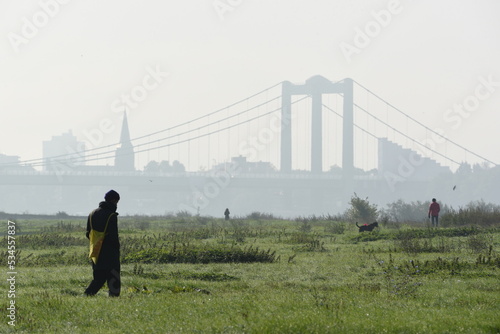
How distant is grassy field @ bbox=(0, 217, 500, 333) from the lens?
9492 millimetres

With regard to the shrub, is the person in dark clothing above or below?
below

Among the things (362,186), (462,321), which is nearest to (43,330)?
(462,321)

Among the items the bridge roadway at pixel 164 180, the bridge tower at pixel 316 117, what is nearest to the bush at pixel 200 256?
the bridge roadway at pixel 164 180

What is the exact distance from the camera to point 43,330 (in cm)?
934

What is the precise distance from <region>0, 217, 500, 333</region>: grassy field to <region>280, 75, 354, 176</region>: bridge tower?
84.9 meters

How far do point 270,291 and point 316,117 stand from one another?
10753 centimetres

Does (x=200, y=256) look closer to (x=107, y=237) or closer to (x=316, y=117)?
(x=107, y=237)

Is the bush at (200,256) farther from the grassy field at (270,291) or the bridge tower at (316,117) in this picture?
the bridge tower at (316,117)

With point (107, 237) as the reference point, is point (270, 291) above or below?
below

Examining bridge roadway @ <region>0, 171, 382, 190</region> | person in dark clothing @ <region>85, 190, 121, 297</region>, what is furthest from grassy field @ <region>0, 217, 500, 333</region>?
bridge roadway @ <region>0, 171, 382, 190</region>

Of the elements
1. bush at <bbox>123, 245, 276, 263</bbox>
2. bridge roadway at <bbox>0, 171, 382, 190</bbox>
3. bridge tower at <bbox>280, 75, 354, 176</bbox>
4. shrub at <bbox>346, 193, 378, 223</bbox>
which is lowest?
bush at <bbox>123, 245, 276, 263</bbox>

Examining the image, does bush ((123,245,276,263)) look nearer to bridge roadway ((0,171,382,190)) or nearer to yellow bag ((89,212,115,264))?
yellow bag ((89,212,115,264))

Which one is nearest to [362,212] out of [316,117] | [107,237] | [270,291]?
[270,291]

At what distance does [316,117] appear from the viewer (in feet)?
392
